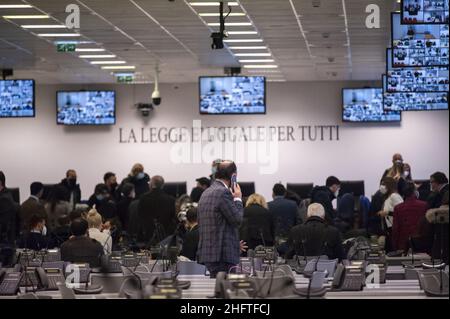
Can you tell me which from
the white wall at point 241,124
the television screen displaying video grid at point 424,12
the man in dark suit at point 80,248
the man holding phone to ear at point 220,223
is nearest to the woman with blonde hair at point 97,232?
the man in dark suit at point 80,248

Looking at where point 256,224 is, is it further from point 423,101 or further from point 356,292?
point 423,101

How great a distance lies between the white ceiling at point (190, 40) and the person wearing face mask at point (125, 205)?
2451 millimetres

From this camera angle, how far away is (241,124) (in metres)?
25.4

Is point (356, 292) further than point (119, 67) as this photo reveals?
No

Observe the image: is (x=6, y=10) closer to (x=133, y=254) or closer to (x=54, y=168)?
(x=133, y=254)

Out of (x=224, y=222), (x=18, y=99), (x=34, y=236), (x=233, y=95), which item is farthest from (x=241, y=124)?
(x=224, y=222)

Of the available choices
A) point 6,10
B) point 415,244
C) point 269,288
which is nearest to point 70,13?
point 6,10

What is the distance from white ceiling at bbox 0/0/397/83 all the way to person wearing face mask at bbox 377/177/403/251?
236cm

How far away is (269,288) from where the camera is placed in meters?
7.48

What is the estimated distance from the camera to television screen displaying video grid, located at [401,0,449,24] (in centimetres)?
1074

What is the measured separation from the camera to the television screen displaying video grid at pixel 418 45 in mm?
12123

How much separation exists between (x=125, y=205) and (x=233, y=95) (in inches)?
183

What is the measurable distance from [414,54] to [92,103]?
12.9 m

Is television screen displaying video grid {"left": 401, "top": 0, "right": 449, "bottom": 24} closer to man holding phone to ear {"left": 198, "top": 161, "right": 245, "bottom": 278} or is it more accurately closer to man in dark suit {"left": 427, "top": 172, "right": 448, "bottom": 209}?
man in dark suit {"left": 427, "top": 172, "right": 448, "bottom": 209}
